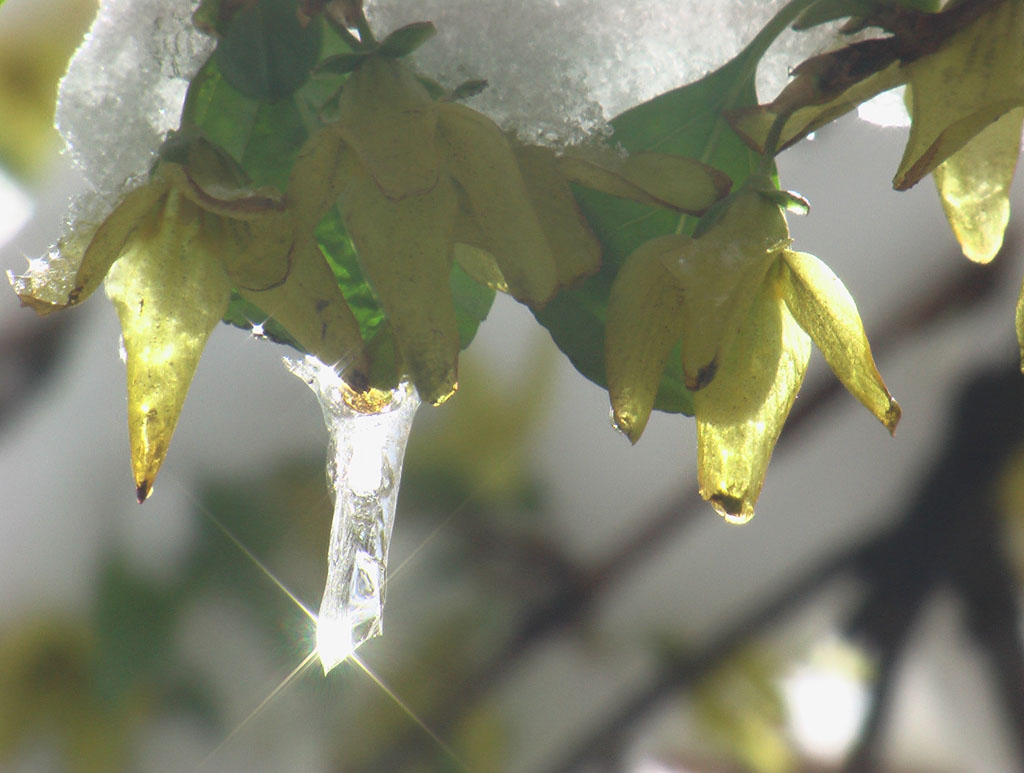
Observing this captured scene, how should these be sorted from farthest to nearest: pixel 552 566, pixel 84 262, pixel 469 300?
pixel 552 566 → pixel 469 300 → pixel 84 262

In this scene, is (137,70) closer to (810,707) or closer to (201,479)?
(201,479)

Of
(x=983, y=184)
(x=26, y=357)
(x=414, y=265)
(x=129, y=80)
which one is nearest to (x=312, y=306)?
(x=414, y=265)

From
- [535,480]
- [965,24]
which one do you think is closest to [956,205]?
[965,24]

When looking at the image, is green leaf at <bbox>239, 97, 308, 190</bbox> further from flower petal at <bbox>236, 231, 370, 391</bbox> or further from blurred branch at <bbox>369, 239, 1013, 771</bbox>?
blurred branch at <bbox>369, 239, 1013, 771</bbox>

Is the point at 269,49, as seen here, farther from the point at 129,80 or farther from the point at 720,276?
the point at 720,276

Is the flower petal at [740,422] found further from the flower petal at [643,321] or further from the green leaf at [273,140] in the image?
the green leaf at [273,140]

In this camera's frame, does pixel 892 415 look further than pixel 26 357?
No

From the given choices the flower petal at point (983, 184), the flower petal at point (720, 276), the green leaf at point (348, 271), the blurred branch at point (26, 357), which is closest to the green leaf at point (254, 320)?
the green leaf at point (348, 271)
